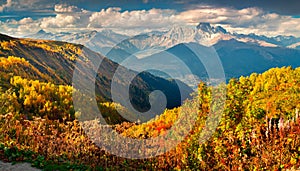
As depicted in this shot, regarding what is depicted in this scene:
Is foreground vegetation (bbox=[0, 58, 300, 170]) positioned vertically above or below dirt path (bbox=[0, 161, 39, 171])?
above

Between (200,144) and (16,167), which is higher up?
(200,144)

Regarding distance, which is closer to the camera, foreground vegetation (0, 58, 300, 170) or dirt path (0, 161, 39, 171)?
foreground vegetation (0, 58, 300, 170)

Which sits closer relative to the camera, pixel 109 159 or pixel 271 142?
pixel 271 142

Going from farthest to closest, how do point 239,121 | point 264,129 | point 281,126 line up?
point 239,121 < point 264,129 < point 281,126

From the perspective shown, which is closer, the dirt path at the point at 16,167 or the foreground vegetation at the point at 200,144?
the foreground vegetation at the point at 200,144

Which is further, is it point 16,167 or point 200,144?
point 16,167

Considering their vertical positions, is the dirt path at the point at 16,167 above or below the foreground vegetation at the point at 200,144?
below

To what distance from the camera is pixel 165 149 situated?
598 inches

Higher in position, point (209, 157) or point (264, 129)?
point (264, 129)

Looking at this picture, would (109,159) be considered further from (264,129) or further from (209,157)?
(264,129)

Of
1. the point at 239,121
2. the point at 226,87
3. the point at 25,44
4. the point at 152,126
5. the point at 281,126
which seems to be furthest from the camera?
the point at 25,44

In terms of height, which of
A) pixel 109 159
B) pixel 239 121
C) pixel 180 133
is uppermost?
pixel 239 121

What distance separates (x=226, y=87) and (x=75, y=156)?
7909 millimetres

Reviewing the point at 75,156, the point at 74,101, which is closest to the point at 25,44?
the point at 74,101
